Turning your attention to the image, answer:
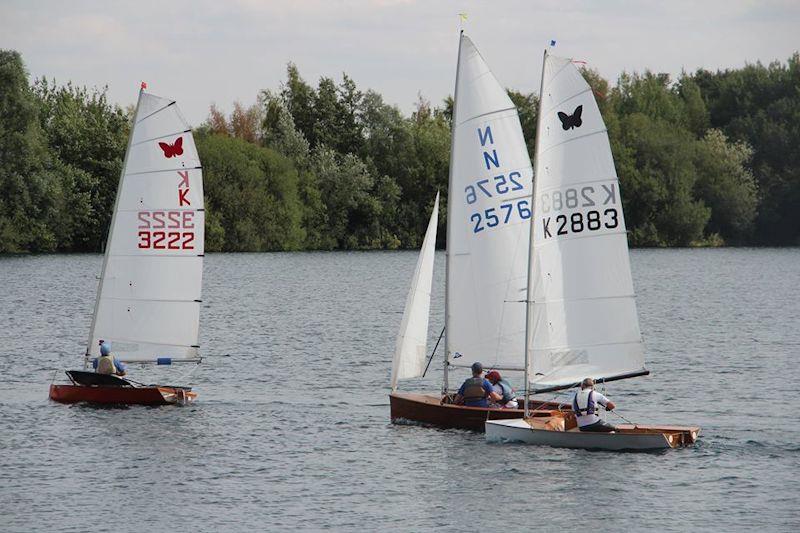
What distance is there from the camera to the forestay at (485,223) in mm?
34719

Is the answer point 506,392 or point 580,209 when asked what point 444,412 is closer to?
point 506,392

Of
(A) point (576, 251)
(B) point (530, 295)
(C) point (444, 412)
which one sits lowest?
(C) point (444, 412)

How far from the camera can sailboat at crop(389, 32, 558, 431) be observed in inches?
1368

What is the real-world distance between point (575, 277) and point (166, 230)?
493 inches

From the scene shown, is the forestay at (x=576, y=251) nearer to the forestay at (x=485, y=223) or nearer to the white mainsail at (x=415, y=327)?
the forestay at (x=485, y=223)

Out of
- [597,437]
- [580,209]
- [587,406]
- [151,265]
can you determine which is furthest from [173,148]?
[597,437]

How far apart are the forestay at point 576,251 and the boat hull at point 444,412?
53.0 inches

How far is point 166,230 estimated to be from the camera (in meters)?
39.8

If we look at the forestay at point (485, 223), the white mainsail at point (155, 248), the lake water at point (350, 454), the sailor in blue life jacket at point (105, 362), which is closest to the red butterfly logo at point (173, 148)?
the white mainsail at point (155, 248)

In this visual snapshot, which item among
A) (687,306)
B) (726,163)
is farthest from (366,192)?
(687,306)

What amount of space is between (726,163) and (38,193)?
219ft

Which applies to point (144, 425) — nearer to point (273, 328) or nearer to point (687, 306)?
point (273, 328)

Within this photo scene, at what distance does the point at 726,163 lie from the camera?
13712cm

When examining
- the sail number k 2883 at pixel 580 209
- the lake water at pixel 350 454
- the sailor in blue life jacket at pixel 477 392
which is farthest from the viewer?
the sailor in blue life jacket at pixel 477 392
